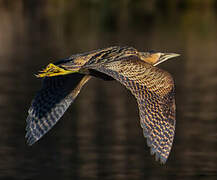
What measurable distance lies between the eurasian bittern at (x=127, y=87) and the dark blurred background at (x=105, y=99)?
6.78 ft

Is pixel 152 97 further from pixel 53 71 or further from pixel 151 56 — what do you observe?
pixel 151 56

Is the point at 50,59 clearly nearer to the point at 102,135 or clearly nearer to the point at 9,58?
the point at 9,58

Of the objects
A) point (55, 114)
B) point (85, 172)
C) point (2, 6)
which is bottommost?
point (2, 6)

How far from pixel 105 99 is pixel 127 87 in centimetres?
826

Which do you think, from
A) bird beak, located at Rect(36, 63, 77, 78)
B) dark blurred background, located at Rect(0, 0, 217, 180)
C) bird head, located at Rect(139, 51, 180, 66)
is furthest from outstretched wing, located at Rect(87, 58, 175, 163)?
dark blurred background, located at Rect(0, 0, 217, 180)

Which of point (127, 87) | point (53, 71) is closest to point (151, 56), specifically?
point (53, 71)

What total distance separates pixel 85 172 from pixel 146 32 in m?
16.2

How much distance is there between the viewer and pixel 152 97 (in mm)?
6355

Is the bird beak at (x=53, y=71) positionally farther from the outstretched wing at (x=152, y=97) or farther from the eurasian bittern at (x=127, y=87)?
the outstretched wing at (x=152, y=97)

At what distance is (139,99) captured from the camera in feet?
20.5

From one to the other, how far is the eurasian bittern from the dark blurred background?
6.78 feet

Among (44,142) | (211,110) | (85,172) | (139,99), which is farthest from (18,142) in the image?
(139,99)

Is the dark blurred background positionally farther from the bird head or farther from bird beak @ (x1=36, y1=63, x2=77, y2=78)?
bird beak @ (x1=36, y1=63, x2=77, y2=78)

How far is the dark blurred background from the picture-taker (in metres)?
9.58
